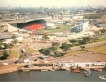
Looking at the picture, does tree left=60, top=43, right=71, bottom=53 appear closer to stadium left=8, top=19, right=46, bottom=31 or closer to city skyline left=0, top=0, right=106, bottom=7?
stadium left=8, top=19, right=46, bottom=31

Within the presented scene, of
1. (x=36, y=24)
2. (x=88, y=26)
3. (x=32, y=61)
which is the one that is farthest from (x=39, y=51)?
(x=88, y=26)

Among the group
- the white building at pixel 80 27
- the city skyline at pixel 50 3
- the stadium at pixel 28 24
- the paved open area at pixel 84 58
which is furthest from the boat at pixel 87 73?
the stadium at pixel 28 24

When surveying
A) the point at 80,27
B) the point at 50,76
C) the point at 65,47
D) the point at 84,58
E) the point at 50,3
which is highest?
the point at 50,3

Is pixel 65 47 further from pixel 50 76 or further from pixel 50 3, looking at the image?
pixel 50 3

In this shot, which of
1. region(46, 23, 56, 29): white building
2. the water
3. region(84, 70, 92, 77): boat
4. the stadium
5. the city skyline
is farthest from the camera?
the stadium

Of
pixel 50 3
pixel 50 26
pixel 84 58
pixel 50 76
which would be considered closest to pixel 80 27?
pixel 50 26

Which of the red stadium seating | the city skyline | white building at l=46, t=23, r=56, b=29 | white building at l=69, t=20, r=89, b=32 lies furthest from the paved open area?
the city skyline

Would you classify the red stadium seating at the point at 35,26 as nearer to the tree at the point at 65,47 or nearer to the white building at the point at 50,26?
the white building at the point at 50,26

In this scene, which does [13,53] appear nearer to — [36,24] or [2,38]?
[2,38]
